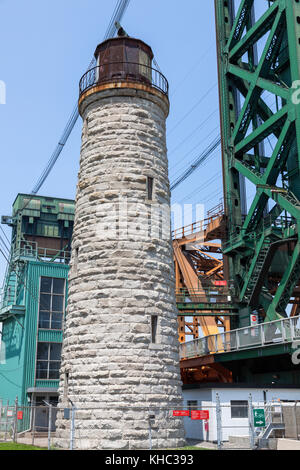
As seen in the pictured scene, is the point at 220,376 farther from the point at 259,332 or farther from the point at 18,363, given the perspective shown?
the point at 18,363

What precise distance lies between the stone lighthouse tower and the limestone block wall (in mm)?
43

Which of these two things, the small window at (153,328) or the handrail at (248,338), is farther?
the handrail at (248,338)

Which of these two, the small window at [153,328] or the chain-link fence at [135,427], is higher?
the small window at [153,328]

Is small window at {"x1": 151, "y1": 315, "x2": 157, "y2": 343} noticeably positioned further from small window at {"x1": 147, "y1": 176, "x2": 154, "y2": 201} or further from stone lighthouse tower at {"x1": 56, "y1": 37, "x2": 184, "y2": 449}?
small window at {"x1": 147, "y1": 176, "x2": 154, "y2": 201}

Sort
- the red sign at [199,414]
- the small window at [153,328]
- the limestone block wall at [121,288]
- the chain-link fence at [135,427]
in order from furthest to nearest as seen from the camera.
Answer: the small window at [153,328]
the red sign at [199,414]
the limestone block wall at [121,288]
the chain-link fence at [135,427]

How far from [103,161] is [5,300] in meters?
25.0

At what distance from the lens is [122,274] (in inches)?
853

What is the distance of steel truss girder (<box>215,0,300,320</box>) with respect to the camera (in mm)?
35906

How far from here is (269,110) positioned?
4519 centimetres

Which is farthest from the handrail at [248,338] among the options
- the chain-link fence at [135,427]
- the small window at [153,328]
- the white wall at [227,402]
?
the small window at [153,328]

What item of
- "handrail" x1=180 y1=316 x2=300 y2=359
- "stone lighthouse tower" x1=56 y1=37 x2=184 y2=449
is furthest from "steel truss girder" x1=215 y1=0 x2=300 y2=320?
"stone lighthouse tower" x1=56 y1=37 x2=184 y2=449

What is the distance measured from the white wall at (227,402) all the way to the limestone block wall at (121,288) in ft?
13.3

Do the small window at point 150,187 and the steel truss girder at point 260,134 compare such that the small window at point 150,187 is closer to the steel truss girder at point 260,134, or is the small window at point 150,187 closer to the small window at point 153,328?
the small window at point 153,328

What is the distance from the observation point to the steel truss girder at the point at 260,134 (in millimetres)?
35906
